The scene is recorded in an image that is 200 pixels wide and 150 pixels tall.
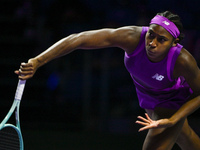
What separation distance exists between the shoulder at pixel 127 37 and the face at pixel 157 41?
105 millimetres

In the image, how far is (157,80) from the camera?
303 centimetres

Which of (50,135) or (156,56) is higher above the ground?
(156,56)

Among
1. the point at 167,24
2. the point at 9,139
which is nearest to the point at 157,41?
the point at 167,24

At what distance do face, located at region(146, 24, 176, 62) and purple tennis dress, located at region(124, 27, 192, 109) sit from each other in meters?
0.08

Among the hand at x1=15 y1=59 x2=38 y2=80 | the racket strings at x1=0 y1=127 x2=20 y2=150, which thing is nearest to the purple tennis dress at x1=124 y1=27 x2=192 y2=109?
the hand at x1=15 y1=59 x2=38 y2=80

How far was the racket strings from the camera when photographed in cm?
318

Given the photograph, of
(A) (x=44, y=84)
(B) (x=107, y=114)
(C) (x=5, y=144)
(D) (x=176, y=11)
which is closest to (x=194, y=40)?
(D) (x=176, y=11)

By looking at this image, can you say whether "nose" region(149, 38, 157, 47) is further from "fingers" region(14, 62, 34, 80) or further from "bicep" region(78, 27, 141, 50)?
"fingers" region(14, 62, 34, 80)

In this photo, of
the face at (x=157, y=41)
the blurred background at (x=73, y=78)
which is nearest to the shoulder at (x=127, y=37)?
the face at (x=157, y=41)

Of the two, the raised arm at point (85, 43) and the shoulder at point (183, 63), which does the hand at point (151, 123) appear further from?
the raised arm at point (85, 43)

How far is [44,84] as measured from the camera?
609 centimetres

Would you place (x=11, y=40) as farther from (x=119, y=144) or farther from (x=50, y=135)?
(x=119, y=144)

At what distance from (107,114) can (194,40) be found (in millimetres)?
1644

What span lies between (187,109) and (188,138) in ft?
1.61
